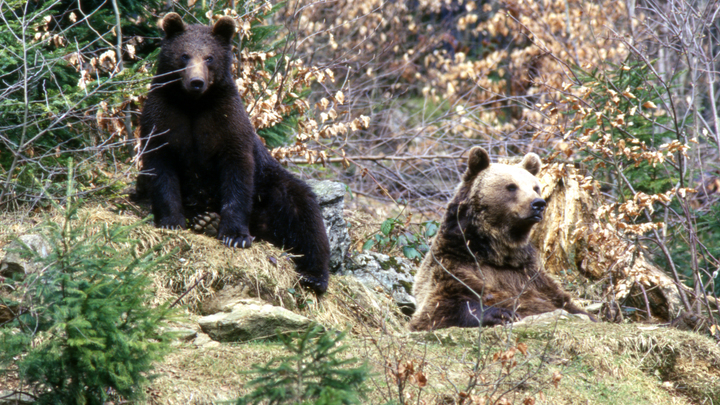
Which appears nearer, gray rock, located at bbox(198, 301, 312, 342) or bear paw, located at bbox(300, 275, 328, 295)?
gray rock, located at bbox(198, 301, 312, 342)

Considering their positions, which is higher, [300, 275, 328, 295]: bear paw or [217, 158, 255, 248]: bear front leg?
[217, 158, 255, 248]: bear front leg

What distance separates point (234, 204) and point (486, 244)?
6.98ft

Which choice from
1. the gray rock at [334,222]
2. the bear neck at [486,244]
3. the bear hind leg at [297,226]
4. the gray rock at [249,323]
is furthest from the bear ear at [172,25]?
the bear neck at [486,244]

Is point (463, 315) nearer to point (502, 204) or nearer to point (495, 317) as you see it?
point (495, 317)

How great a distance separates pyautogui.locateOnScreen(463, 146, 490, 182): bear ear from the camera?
602cm

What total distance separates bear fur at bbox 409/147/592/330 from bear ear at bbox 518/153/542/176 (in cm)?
29

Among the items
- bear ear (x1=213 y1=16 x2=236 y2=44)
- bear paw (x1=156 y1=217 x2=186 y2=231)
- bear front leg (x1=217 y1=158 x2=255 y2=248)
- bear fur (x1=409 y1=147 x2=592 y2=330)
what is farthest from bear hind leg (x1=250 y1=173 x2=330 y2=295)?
bear ear (x1=213 y1=16 x2=236 y2=44)

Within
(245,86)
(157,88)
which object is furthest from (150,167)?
(245,86)

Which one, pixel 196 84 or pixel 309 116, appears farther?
pixel 309 116

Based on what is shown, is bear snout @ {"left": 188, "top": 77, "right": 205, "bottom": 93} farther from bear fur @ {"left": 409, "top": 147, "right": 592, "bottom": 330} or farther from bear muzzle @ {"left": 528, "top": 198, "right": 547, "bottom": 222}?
bear muzzle @ {"left": 528, "top": 198, "right": 547, "bottom": 222}

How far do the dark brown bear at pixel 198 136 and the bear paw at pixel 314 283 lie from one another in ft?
0.04

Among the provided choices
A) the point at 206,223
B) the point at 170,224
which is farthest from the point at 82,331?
the point at 206,223

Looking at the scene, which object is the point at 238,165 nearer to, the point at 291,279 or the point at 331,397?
the point at 291,279

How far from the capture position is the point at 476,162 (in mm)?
6062
